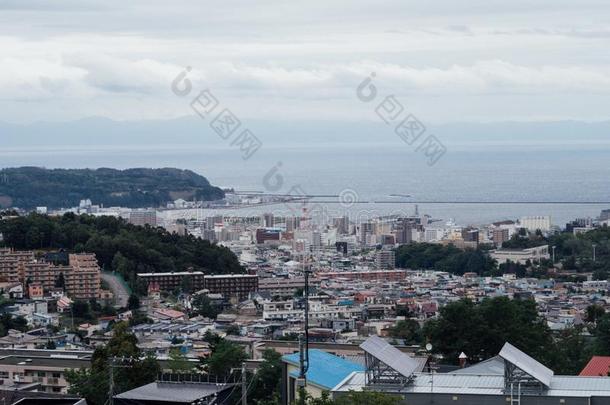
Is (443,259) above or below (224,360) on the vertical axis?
above

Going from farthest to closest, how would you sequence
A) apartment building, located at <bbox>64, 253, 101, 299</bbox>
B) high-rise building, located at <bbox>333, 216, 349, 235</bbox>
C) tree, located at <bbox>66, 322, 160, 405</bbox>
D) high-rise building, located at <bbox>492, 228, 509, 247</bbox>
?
high-rise building, located at <bbox>333, 216, 349, 235</bbox> < high-rise building, located at <bbox>492, 228, 509, 247</bbox> < apartment building, located at <bbox>64, 253, 101, 299</bbox> < tree, located at <bbox>66, 322, 160, 405</bbox>

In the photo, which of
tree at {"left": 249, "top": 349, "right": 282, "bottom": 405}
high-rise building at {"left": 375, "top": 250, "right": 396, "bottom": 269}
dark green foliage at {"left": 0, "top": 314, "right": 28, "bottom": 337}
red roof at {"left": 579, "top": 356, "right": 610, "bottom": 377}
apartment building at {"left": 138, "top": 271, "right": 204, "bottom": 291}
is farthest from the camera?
high-rise building at {"left": 375, "top": 250, "right": 396, "bottom": 269}

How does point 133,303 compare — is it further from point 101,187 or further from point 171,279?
point 101,187

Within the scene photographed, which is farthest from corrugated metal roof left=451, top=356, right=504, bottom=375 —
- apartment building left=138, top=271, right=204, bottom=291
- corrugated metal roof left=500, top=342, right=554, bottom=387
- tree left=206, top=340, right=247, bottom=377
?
apartment building left=138, top=271, right=204, bottom=291

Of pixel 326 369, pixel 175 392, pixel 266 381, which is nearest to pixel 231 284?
pixel 266 381

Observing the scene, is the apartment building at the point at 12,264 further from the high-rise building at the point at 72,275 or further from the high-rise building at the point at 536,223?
the high-rise building at the point at 536,223

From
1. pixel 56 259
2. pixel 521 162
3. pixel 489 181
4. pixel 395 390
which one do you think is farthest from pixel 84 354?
pixel 521 162

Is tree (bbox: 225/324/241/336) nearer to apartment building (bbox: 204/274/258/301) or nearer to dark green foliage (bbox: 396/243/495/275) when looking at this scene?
apartment building (bbox: 204/274/258/301)
